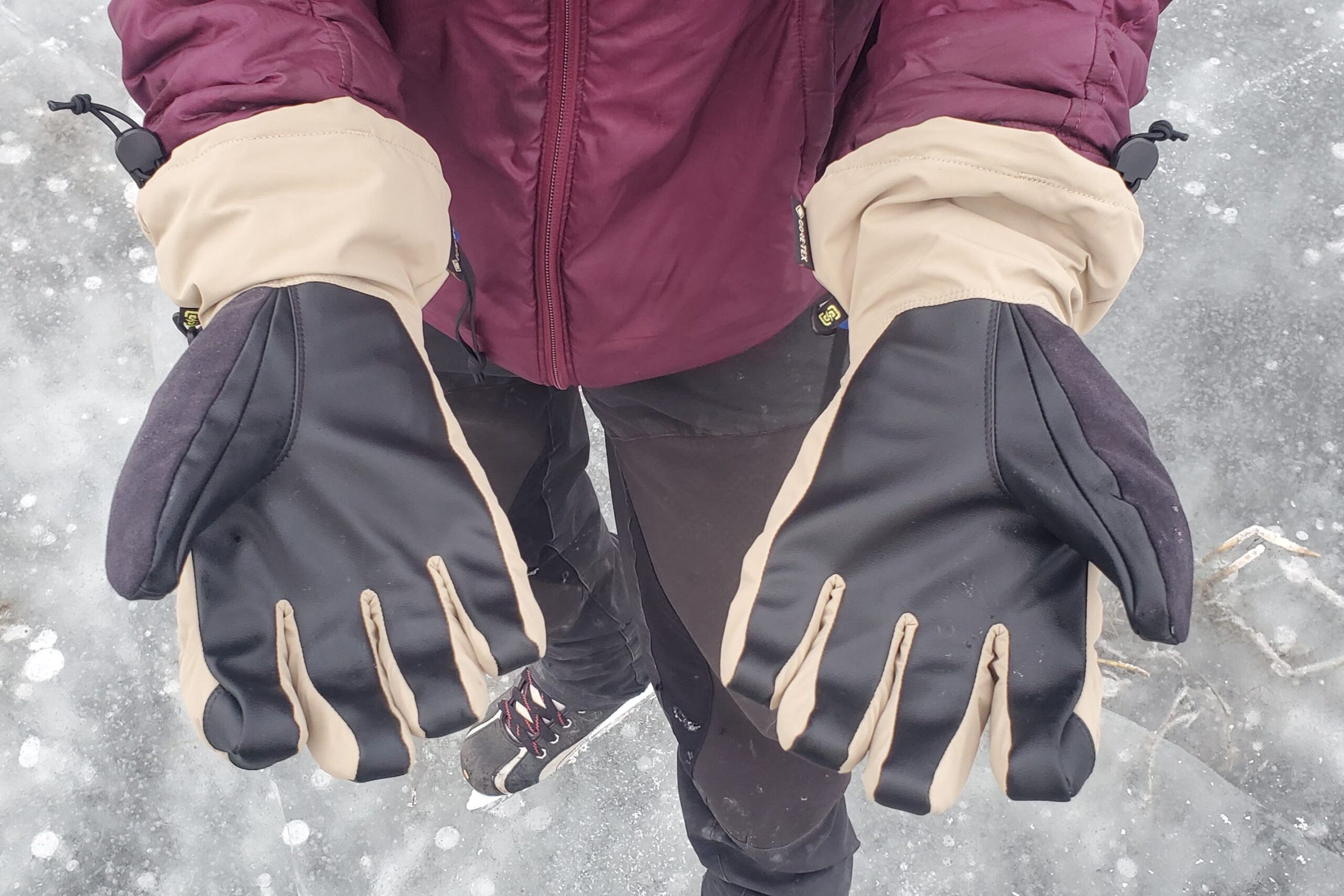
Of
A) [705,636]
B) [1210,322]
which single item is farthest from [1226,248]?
[705,636]

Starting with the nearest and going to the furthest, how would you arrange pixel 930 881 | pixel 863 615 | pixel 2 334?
1. pixel 863 615
2. pixel 930 881
3. pixel 2 334

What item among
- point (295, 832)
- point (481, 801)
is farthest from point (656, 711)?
point (295, 832)

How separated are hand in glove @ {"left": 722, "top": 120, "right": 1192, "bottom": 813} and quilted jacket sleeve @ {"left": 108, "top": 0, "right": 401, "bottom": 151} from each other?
1.44 feet

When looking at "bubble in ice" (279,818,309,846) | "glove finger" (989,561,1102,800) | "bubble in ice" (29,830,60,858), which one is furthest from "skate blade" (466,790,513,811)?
"glove finger" (989,561,1102,800)

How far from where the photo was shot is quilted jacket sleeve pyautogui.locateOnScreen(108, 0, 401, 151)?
0.74m

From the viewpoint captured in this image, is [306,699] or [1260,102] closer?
[306,699]

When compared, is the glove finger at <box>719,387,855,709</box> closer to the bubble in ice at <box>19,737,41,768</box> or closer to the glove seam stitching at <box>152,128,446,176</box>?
the glove seam stitching at <box>152,128,446,176</box>

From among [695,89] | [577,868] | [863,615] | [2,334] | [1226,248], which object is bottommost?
[577,868]

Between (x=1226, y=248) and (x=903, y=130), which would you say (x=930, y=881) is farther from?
(x=1226, y=248)

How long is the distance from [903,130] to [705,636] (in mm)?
564

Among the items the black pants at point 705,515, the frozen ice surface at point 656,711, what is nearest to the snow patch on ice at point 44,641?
the frozen ice surface at point 656,711

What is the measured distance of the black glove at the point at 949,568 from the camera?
70cm

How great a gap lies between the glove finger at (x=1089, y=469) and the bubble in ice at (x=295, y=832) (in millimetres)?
1143

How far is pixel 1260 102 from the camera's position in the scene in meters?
2.01
